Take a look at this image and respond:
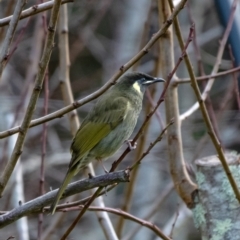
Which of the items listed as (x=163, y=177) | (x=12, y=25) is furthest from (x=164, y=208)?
(x=12, y=25)

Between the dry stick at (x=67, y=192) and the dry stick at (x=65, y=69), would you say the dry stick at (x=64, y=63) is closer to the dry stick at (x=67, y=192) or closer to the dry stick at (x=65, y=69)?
the dry stick at (x=65, y=69)

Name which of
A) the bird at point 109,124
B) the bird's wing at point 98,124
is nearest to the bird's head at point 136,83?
the bird at point 109,124

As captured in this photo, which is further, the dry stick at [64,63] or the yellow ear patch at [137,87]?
the yellow ear patch at [137,87]

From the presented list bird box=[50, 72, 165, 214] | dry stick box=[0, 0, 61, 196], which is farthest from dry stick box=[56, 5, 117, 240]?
dry stick box=[0, 0, 61, 196]

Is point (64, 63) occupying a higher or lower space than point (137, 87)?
higher

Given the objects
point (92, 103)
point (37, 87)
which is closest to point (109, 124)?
point (37, 87)

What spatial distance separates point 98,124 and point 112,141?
0.49 feet

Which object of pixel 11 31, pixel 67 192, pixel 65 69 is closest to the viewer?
pixel 11 31

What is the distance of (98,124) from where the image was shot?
149 inches

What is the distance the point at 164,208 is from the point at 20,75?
318 cm

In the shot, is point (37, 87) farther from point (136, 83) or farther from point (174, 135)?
point (136, 83)

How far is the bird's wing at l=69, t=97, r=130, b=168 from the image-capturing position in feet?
11.7

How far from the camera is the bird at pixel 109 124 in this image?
3561 millimetres

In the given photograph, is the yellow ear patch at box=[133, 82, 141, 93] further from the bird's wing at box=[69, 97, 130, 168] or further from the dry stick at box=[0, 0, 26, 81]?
the dry stick at box=[0, 0, 26, 81]
